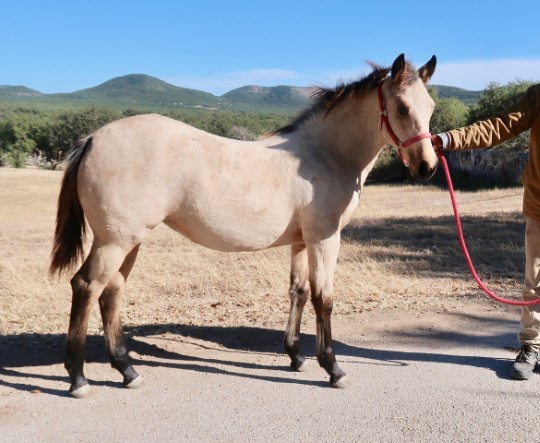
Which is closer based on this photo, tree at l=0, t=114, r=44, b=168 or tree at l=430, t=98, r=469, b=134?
tree at l=430, t=98, r=469, b=134

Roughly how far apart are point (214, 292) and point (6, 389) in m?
3.46

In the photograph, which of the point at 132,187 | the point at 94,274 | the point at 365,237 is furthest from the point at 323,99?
the point at 365,237

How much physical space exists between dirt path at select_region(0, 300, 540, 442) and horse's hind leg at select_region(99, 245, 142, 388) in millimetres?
114

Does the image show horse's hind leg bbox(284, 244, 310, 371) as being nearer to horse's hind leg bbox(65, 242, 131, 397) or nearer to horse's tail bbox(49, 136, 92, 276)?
horse's hind leg bbox(65, 242, 131, 397)

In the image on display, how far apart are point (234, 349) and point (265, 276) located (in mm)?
2907

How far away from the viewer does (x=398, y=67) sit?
3.63 metres

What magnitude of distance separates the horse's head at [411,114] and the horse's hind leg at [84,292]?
209 cm

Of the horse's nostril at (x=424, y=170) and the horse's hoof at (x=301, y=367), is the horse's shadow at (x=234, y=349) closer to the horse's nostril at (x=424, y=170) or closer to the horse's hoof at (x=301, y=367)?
the horse's hoof at (x=301, y=367)

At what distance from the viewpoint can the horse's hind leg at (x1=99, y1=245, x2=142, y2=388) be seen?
12.7ft

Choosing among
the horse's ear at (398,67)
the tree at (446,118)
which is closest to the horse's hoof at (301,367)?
the horse's ear at (398,67)

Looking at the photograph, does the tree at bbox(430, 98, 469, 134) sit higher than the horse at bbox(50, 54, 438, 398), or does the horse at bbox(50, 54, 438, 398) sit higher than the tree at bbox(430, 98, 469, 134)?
the tree at bbox(430, 98, 469, 134)

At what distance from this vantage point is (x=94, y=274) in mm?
3629

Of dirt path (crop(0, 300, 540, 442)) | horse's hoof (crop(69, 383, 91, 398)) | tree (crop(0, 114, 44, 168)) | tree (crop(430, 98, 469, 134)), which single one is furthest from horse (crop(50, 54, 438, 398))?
tree (crop(0, 114, 44, 168))

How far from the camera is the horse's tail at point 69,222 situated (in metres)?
3.72
